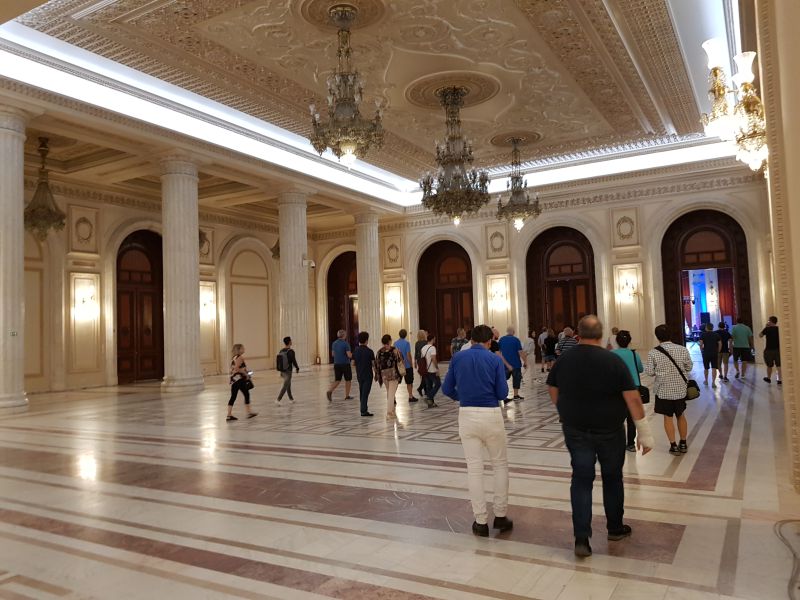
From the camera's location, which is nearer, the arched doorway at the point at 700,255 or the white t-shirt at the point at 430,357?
the white t-shirt at the point at 430,357

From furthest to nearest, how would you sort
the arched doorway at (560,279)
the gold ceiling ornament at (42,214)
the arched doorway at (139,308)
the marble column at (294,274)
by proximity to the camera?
the arched doorway at (560,279), the arched doorway at (139,308), the marble column at (294,274), the gold ceiling ornament at (42,214)

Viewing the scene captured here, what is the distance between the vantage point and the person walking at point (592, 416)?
10.6 ft

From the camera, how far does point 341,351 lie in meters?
10.4

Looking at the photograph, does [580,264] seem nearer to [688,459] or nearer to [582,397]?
[688,459]

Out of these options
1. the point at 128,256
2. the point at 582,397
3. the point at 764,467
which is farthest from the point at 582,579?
the point at 128,256

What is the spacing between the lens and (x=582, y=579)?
2949 millimetres

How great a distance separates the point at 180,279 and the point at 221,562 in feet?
33.8

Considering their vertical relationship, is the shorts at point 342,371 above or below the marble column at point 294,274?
below

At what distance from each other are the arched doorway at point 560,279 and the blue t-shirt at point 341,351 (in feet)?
33.8

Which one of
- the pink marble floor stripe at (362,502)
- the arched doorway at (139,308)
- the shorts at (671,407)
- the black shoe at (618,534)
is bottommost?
the pink marble floor stripe at (362,502)

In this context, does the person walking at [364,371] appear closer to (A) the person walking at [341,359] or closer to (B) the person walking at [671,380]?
(A) the person walking at [341,359]

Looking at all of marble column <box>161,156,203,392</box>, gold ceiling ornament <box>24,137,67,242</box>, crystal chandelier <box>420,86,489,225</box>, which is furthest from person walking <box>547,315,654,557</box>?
gold ceiling ornament <box>24,137,67,242</box>

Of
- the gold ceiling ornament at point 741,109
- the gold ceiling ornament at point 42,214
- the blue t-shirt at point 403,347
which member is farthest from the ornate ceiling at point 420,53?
the blue t-shirt at point 403,347

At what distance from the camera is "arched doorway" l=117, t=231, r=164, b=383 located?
653 inches
